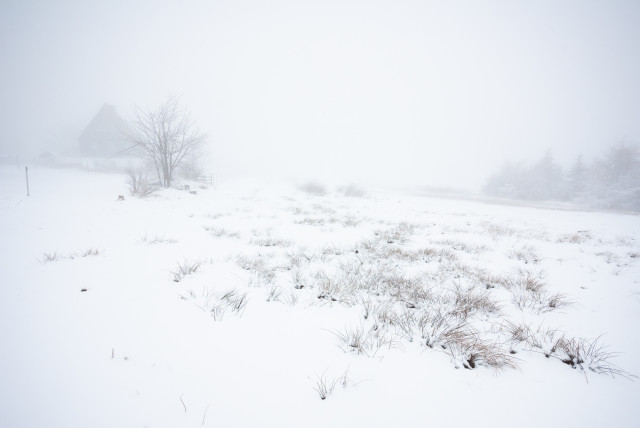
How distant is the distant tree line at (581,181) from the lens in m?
30.5

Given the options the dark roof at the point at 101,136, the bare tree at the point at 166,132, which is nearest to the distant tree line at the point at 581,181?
the bare tree at the point at 166,132

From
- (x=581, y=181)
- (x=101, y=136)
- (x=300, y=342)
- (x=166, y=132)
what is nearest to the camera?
(x=300, y=342)

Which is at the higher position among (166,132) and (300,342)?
(166,132)

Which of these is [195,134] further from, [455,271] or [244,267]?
[455,271]

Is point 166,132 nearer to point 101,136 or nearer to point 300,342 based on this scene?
point 300,342

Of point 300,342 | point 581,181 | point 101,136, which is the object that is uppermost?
point 101,136

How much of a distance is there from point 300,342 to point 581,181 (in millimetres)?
52267

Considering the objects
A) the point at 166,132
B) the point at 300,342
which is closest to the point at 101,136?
the point at 166,132

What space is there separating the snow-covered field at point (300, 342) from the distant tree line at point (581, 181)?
40065 millimetres

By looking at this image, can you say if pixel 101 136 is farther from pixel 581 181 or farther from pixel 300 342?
pixel 581 181

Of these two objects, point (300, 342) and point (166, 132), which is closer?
point (300, 342)

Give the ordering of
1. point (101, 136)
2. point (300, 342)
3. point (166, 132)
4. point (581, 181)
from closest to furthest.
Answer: point (300, 342) < point (166, 132) < point (581, 181) < point (101, 136)

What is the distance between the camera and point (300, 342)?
2273 millimetres

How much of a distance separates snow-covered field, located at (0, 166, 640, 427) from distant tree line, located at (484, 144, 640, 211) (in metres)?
40.1
